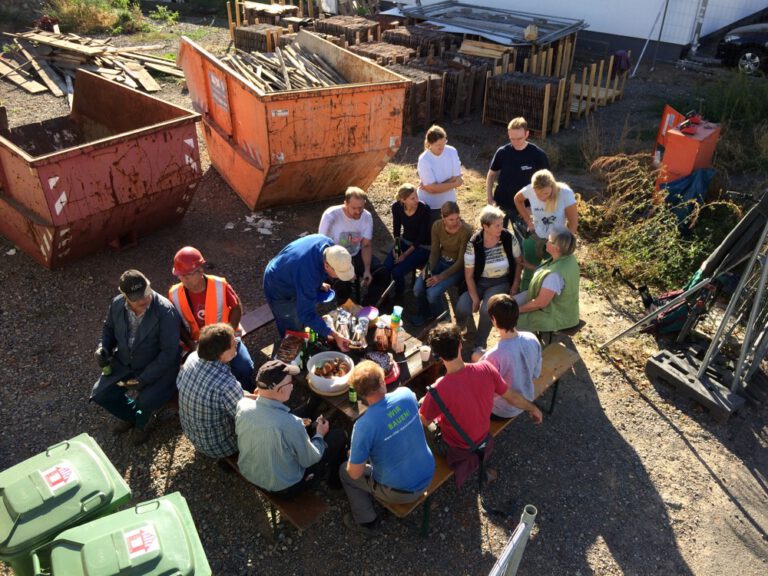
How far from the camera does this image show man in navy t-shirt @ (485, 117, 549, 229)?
268 inches

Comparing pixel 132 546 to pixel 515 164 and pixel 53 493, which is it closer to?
pixel 53 493

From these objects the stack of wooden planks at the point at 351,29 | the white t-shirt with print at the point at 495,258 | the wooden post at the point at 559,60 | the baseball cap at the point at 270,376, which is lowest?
the white t-shirt with print at the point at 495,258

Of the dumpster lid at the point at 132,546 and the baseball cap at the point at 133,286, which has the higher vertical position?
the baseball cap at the point at 133,286

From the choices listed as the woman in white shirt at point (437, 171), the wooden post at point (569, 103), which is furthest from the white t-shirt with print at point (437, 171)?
the wooden post at point (569, 103)

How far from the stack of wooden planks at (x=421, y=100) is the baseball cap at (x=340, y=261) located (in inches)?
290

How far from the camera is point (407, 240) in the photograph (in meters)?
6.81

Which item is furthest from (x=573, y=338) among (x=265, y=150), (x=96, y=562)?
(x=96, y=562)

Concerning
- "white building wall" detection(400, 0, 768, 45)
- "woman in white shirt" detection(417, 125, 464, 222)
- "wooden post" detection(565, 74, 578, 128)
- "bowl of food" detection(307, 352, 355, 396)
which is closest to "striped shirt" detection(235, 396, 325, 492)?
"bowl of food" detection(307, 352, 355, 396)

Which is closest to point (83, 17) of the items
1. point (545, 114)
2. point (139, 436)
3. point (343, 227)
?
point (545, 114)

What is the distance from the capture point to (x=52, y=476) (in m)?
3.55

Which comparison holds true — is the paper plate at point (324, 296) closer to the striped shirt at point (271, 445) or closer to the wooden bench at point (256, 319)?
the wooden bench at point (256, 319)

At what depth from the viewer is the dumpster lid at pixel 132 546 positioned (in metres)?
3.07

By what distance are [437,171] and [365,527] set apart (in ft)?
13.5

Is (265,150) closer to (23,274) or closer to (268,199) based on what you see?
(268,199)
